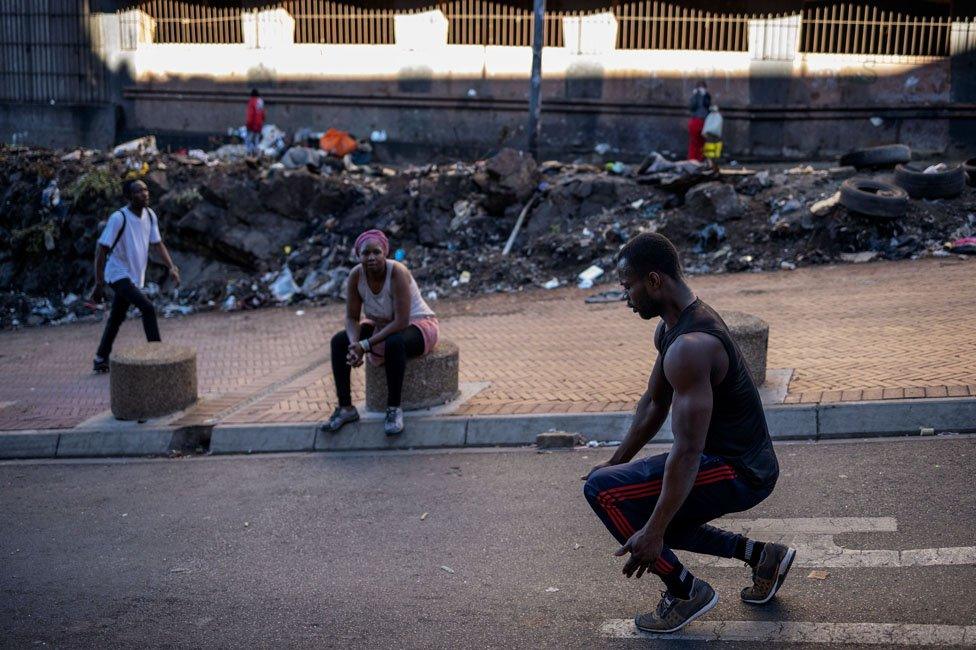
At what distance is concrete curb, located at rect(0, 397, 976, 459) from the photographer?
6977 mm

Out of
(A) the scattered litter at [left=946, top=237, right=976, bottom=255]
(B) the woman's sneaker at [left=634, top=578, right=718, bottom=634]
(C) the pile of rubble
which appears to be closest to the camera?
(B) the woman's sneaker at [left=634, top=578, right=718, bottom=634]

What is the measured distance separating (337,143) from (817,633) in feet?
59.4

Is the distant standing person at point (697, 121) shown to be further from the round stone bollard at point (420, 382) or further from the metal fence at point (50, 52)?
the metal fence at point (50, 52)

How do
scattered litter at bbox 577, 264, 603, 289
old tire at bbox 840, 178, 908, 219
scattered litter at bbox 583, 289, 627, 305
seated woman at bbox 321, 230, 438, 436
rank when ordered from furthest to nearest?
scattered litter at bbox 577, 264, 603, 289 → old tire at bbox 840, 178, 908, 219 → scattered litter at bbox 583, 289, 627, 305 → seated woman at bbox 321, 230, 438, 436

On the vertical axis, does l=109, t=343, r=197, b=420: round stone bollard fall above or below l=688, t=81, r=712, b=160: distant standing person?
below

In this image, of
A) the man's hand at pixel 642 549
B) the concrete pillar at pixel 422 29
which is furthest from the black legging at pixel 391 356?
the concrete pillar at pixel 422 29

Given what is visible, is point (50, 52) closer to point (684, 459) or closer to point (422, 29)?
point (422, 29)

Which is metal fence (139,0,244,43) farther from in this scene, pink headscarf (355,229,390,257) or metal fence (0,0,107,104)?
pink headscarf (355,229,390,257)

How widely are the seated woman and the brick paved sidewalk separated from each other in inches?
24.5

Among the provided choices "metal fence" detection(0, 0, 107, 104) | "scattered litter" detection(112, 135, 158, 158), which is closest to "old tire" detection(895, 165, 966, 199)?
"scattered litter" detection(112, 135, 158, 158)

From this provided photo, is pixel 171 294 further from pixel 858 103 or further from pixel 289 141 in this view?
pixel 858 103

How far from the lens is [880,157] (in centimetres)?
1611

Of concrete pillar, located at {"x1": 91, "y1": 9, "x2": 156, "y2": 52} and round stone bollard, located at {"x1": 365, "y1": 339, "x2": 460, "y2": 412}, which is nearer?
round stone bollard, located at {"x1": 365, "y1": 339, "x2": 460, "y2": 412}

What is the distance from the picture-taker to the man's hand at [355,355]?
7512mm
